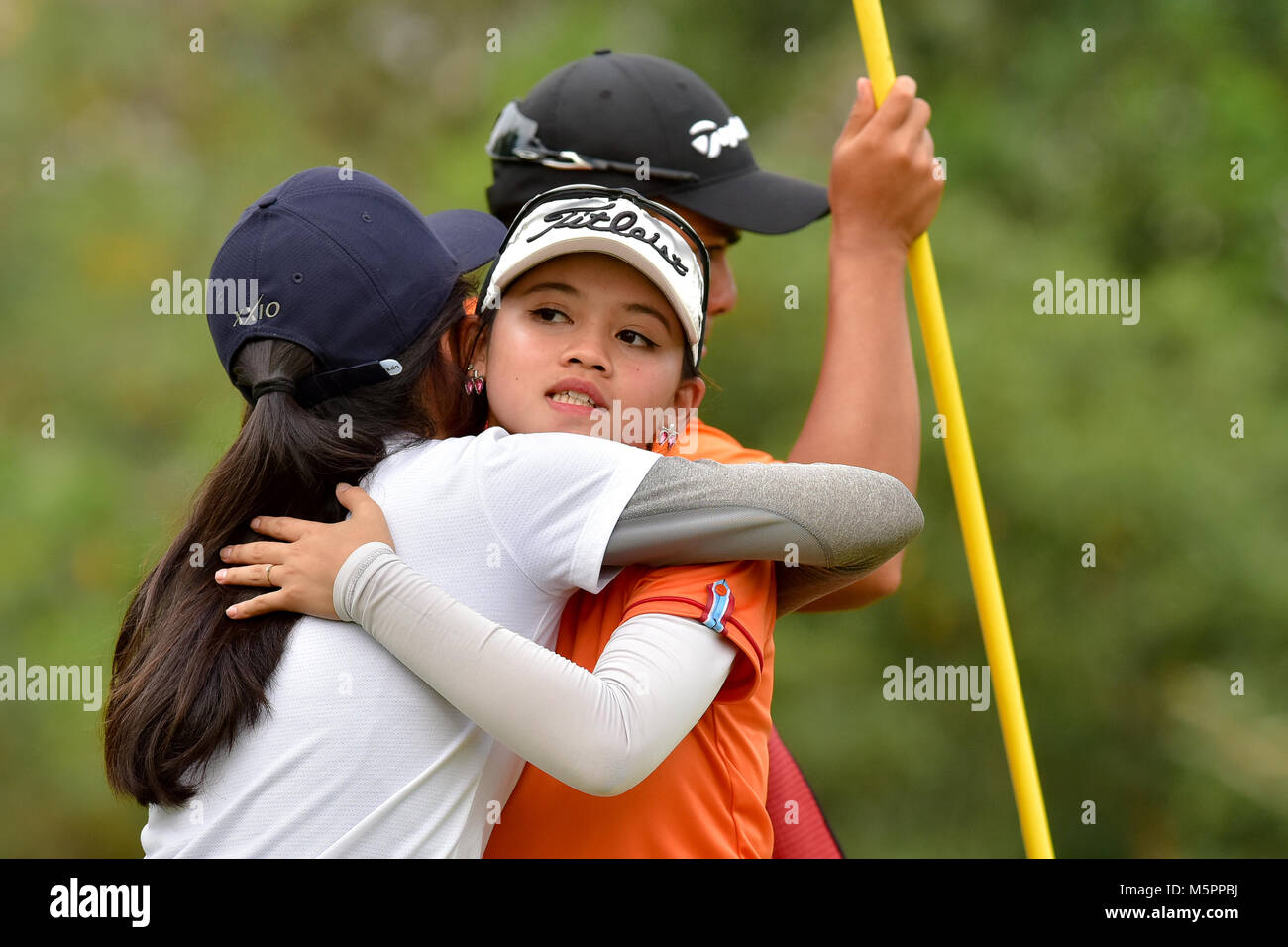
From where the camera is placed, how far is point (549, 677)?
1.30 m

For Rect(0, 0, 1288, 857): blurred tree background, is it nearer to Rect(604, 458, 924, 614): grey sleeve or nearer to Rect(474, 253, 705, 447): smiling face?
Rect(474, 253, 705, 447): smiling face

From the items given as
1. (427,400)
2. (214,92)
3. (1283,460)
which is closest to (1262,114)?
(1283,460)

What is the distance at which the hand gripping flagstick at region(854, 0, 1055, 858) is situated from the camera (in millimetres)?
2035

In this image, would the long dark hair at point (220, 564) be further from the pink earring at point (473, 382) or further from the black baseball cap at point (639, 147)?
the black baseball cap at point (639, 147)

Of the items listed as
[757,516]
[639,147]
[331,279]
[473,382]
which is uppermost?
[639,147]

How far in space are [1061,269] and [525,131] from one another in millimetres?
3069

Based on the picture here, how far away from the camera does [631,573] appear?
1.50 m

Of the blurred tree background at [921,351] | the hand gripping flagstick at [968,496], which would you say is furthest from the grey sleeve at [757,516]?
the blurred tree background at [921,351]

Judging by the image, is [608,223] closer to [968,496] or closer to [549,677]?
[549,677]

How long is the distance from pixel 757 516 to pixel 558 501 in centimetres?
21

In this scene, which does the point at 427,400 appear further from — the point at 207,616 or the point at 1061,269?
the point at 1061,269

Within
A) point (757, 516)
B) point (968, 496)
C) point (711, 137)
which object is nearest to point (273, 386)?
point (757, 516)

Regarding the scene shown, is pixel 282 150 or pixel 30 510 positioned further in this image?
pixel 282 150

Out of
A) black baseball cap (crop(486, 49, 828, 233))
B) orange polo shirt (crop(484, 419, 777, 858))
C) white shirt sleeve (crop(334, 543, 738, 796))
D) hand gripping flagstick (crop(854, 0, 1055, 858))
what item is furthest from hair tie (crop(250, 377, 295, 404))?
hand gripping flagstick (crop(854, 0, 1055, 858))
